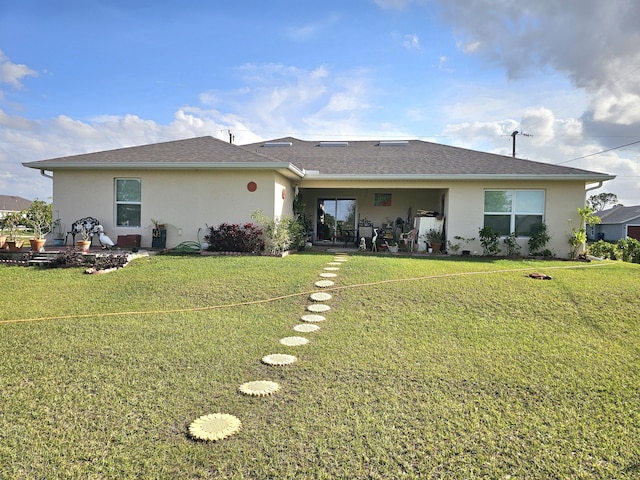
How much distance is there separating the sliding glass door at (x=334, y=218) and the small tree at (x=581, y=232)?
285 inches

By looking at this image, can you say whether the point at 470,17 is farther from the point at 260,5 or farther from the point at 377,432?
the point at 377,432

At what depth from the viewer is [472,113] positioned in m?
14.4

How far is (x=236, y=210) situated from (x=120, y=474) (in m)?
9.39

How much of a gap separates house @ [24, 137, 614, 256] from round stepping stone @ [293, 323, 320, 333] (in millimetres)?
6224

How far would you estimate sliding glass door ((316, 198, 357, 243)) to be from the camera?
51.1 ft

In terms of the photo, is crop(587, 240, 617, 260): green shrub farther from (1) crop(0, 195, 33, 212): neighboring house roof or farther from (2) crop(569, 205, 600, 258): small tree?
(1) crop(0, 195, 33, 212): neighboring house roof

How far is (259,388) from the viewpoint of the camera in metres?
3.43

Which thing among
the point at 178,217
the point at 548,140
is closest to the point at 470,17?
the point at 178,217

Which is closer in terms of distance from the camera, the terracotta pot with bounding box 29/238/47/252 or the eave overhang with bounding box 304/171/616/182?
the terracotta pot with bounding box 29/238/47/252

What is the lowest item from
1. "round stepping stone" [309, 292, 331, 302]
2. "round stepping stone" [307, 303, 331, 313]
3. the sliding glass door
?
"round stepping stone" [307, 303, 331, 313]

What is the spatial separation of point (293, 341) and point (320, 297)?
1878 millimetres

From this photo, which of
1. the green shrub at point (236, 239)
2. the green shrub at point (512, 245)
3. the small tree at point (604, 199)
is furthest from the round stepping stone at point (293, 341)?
the small tree at point (604, 199)

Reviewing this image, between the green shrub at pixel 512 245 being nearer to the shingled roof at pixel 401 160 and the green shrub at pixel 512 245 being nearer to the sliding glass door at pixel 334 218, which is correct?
the shingled roof at pixel 401 160

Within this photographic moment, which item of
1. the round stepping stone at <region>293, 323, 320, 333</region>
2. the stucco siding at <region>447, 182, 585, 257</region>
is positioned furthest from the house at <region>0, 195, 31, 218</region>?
the round stepping stone at <region>293, 323, 320, 333</region>
